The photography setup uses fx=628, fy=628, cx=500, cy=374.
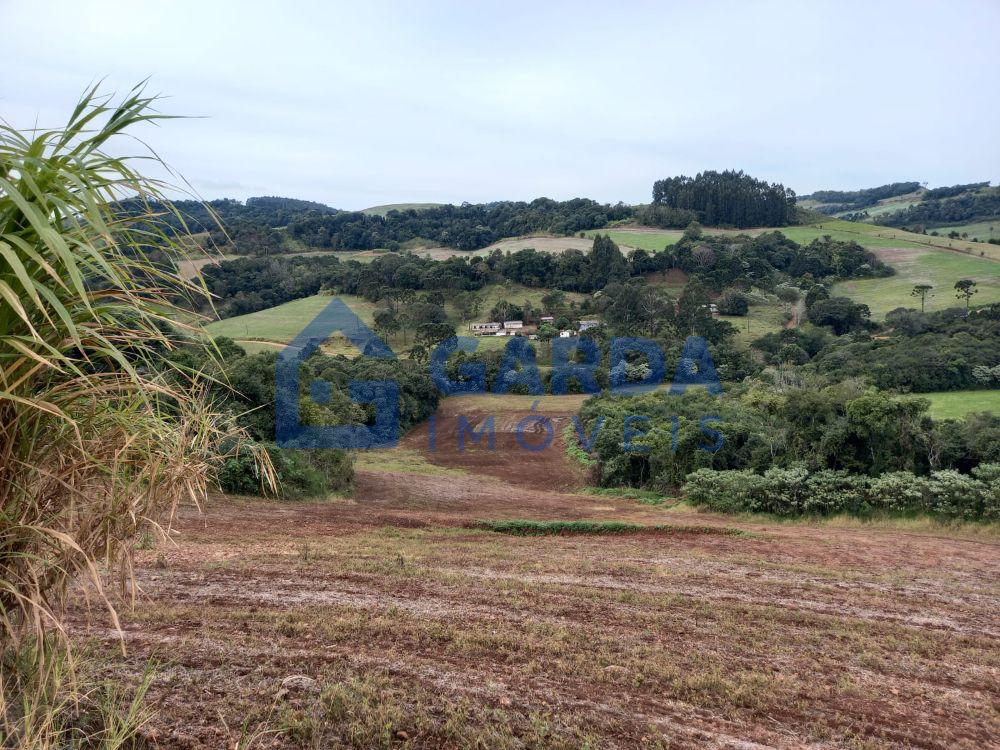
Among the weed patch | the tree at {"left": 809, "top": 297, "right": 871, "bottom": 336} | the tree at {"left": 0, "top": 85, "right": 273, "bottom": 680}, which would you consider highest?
the tree at {"left": 0, "top": 85, "right": 273, "bottom": 680}

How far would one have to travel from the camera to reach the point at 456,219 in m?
107

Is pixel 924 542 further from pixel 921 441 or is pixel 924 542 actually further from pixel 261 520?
pixel 261 520

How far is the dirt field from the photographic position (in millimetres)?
3674

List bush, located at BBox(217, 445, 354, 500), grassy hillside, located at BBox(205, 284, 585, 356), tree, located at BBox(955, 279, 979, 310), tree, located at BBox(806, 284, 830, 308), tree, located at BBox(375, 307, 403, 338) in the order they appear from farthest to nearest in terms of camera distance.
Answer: tree, located at BBox(806, 284, 830, 308), tree, located at BBox(955, 279, 979, 310), tree, located at BBox(375, 307, 403, 338), grassy hillside, located at BBox(205, 284, 585, 356), bush, located at BBox(217, 445, 354, 500)

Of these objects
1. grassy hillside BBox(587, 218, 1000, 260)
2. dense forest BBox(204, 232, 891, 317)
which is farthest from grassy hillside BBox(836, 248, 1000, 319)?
grassy hillside BBox(587, 218, 1000, 260)

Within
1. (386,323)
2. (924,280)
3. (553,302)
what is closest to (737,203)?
(924,280)

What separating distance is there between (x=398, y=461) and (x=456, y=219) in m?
87.2

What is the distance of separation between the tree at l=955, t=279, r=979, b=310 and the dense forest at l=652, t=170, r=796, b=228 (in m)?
39.0

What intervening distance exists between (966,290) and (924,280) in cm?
991

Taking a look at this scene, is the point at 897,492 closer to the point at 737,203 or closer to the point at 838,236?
the point at 838,236

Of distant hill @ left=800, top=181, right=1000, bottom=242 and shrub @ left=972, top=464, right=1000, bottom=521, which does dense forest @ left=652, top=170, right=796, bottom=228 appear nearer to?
distant hill @ left=800, top=181, right=1000, bottom=242

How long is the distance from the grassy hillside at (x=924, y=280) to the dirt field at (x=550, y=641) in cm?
5734

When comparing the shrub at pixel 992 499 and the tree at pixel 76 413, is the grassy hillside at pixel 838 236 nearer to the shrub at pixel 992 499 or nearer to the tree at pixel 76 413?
the shrub at pixel 992 499

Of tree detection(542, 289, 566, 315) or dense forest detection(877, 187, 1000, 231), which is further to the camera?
dense forest detection(877, 187, 1000, 231)
